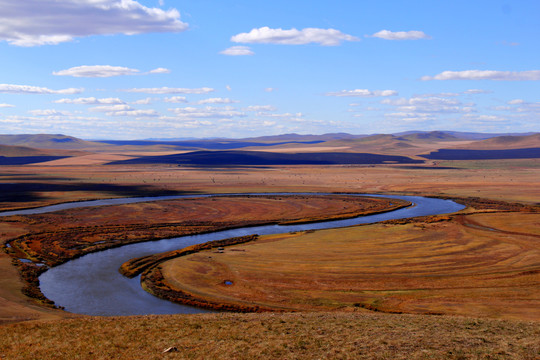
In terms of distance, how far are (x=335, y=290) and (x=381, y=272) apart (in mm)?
6916

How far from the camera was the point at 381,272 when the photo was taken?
43938 millimetres

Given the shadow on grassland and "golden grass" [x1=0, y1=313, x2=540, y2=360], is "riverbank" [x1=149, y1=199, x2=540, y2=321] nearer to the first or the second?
"golden grass" [x1=0, y1=313, x2=540, y2=360]

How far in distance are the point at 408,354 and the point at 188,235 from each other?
4720 centimetres

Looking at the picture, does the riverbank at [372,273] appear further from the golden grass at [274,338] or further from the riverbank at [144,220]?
the riverbank at [144,220]

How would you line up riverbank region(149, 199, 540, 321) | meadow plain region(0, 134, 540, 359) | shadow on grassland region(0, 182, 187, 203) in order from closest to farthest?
1. meadow plain region(0, 134, 540, 359)
2. riverbank region(149, 199, 540, 321)
3. shadow on grassland region(0, 182, 187, 203)

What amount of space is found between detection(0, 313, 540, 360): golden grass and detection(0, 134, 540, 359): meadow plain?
0.28 ft

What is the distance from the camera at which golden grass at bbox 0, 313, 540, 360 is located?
21109 millimetres

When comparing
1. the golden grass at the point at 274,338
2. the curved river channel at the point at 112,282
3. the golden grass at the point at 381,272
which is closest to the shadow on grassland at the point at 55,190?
the curved river channel at the point at 112,282

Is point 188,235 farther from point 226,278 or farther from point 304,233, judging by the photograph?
point 226,278

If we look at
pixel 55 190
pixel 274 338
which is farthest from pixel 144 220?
pixel 274 338

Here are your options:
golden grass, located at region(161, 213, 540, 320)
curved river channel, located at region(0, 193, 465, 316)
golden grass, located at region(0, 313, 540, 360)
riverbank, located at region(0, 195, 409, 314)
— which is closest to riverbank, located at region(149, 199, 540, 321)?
golden grass, located at region(161, 213, 540, 320)

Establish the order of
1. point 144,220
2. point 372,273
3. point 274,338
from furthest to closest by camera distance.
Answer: point 144,220
point 372,273
point 274,338

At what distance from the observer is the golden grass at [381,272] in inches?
1410

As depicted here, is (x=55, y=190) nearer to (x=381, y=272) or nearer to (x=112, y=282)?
(x=112, y=282)
